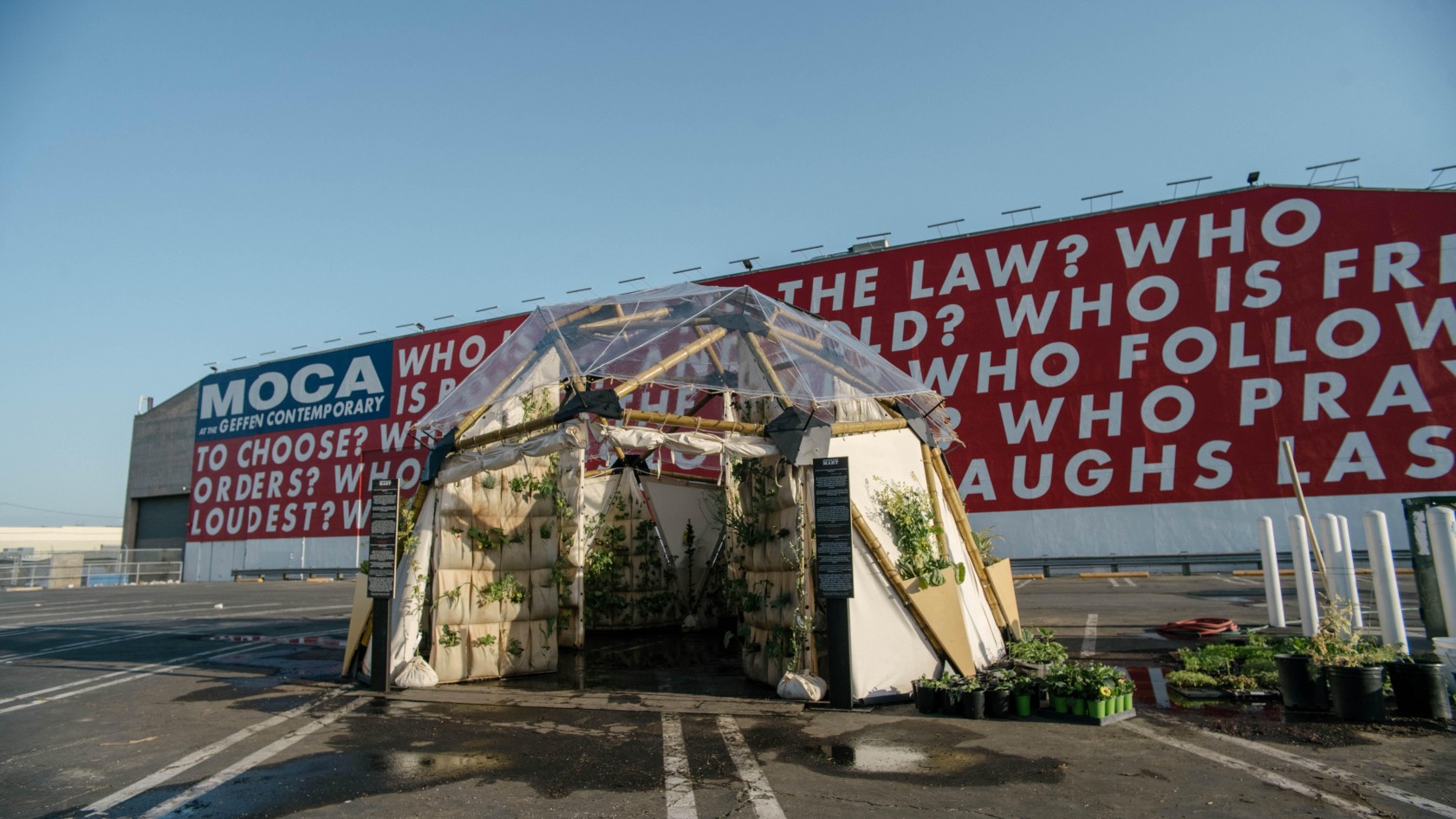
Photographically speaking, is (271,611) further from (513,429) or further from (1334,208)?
(1334,208)

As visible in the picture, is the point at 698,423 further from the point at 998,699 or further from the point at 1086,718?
the point at 1086,718

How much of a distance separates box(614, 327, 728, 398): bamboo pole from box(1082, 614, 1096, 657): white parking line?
21.7 feet

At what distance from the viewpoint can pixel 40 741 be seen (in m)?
7.45

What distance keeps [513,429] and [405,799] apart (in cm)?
506

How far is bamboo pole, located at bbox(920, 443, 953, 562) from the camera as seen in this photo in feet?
31.0

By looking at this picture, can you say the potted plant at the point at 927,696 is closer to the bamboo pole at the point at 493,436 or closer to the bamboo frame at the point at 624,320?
the bamboo pole at the point at 493,436

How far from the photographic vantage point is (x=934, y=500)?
976 cm

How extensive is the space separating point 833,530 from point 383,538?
5.45 m

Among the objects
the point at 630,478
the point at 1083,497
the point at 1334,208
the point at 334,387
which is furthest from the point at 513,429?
the point at 334,387

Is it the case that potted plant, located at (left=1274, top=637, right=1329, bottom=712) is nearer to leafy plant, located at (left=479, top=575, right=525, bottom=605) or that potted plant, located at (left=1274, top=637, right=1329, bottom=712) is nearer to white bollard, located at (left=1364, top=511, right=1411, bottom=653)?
white bollard, located at (left=1364, top=511, right=1411, bottom=653)

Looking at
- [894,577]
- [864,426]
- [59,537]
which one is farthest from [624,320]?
[59,537]

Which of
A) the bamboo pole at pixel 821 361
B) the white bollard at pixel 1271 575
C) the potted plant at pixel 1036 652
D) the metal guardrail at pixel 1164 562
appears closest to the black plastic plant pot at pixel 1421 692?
the potted plant at pixel 1036 652

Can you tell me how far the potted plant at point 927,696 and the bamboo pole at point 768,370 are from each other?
10.8 ft

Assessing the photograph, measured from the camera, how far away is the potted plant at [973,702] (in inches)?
306
